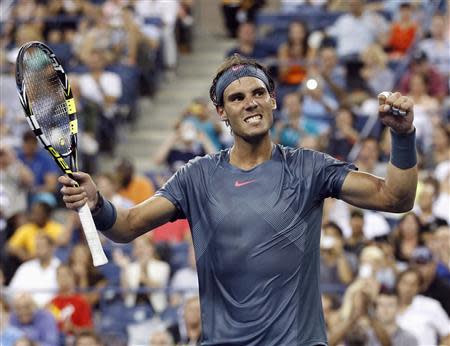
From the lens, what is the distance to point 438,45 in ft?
44.4

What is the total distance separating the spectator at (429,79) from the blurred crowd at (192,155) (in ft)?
0.05

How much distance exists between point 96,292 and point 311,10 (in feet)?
20.1

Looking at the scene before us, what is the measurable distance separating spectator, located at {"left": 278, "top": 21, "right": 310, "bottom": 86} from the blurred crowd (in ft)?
0.07

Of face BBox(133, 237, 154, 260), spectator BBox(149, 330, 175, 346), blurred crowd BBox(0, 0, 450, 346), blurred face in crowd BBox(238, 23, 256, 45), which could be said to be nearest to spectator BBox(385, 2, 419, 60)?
blurred crowd BBox(0, 0, 450, 346)

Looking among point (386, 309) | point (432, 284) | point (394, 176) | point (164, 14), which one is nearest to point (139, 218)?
point (394, 176)

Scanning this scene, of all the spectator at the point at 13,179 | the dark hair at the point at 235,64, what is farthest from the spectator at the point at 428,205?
the dark hair at the point at 235,64

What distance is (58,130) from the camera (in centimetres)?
527

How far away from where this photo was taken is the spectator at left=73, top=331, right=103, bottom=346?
9438 mm

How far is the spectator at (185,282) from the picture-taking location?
34.4ft

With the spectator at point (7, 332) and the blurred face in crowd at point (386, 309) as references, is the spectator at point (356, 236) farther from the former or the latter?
the spectator at point (7, 332)

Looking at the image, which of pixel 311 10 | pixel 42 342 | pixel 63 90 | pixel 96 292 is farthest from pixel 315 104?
pixel 63 90

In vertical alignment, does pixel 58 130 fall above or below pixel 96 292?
above

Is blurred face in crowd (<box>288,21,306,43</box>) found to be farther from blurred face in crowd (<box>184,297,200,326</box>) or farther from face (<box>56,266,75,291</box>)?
blurred face in crowd (<box>184,297,200,326</box>)

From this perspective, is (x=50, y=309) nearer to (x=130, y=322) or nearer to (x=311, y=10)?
(x=130, y=322)
